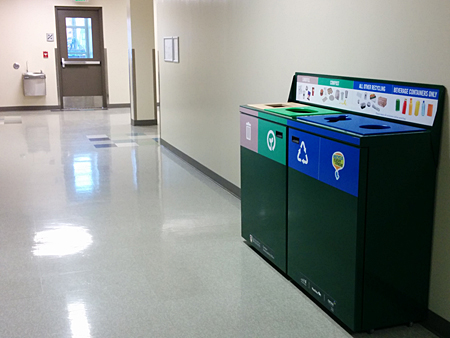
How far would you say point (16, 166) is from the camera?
6.74 m

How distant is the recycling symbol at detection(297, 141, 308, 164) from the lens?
2996 mm

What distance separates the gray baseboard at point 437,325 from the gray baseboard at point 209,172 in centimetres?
276

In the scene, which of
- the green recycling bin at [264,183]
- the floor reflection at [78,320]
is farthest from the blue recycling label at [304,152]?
the floor reflection at [78,320]

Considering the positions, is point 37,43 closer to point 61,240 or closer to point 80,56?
point 80,56

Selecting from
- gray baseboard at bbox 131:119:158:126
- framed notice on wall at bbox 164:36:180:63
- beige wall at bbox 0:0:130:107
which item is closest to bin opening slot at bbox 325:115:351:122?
framed notice on wall at bbox 164:36:180:63

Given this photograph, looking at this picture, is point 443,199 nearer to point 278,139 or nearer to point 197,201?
point 278,139

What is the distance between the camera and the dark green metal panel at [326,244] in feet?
8.59

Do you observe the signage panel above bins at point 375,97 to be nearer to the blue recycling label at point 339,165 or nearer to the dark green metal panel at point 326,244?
the blue recycling label at point 339,165

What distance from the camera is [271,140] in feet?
11.2

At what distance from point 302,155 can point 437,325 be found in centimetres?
115

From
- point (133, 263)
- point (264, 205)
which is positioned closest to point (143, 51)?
point (133, 263)

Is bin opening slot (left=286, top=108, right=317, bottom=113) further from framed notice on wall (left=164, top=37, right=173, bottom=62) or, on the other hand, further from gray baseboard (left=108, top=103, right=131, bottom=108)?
gray baseboard (left=108, top=103, right=131, bottom=108)

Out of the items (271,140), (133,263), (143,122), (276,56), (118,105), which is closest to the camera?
(271,140)

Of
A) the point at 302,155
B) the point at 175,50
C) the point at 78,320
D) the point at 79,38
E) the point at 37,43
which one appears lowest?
the point at 78,320
